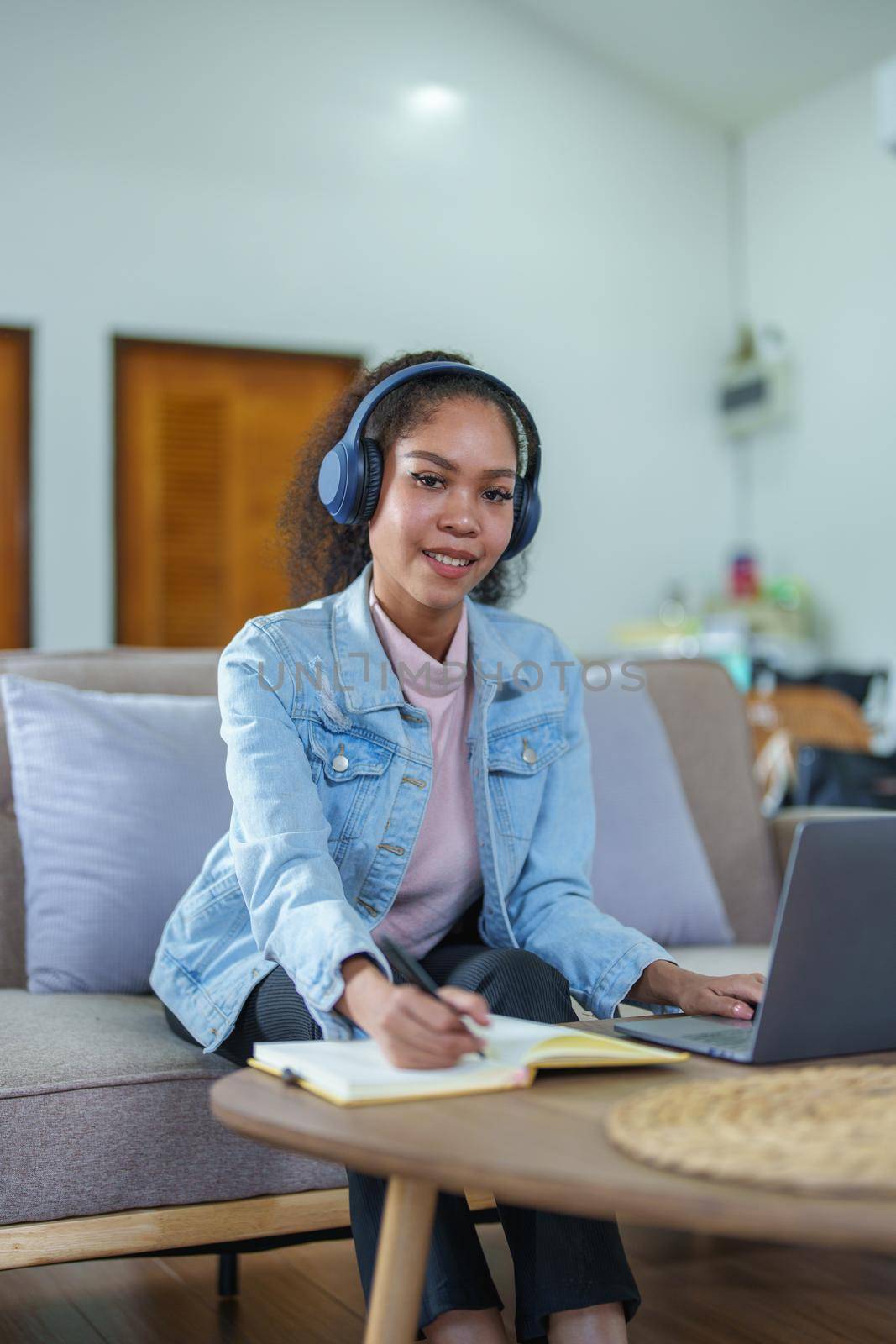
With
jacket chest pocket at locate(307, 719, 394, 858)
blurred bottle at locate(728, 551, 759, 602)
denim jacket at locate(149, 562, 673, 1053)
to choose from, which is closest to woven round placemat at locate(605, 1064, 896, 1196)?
denim jacket at locate(149, 562, 673, 1053)

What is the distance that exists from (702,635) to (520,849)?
13.0 feet

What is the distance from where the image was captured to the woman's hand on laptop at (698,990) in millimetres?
1137

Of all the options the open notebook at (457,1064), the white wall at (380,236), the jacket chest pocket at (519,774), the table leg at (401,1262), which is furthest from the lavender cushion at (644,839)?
the white wall at (380,236)

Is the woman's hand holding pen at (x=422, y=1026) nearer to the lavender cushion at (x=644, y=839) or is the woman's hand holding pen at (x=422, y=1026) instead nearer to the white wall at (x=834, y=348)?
the lavender cushion at (x=644, y=839)

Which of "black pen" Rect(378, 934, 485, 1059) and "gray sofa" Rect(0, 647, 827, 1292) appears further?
"gray sofa" Rect(0, 647, 827, 1292)

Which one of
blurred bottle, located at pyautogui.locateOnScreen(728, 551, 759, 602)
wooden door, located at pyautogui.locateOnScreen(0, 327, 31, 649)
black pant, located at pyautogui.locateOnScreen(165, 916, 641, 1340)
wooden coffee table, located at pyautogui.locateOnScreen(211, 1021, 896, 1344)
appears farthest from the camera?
blurred bottle, located at pyautogui.locateOnScreen(728, 551, 759, 602)

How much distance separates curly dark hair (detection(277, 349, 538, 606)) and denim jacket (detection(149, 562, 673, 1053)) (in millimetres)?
143

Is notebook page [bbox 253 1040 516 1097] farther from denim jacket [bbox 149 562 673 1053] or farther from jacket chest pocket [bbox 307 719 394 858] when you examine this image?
jacket chest pocket [bbox 307 719 394 858]

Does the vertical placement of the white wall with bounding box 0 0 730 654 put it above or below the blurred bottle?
above

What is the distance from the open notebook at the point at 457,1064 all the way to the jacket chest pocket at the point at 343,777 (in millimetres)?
375

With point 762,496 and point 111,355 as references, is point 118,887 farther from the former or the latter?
point 762,496

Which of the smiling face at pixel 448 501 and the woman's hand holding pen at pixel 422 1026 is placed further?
the smiling face at pixel 448 501

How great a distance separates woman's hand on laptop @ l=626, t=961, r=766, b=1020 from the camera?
114 centimetres

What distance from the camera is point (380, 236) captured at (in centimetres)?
514
